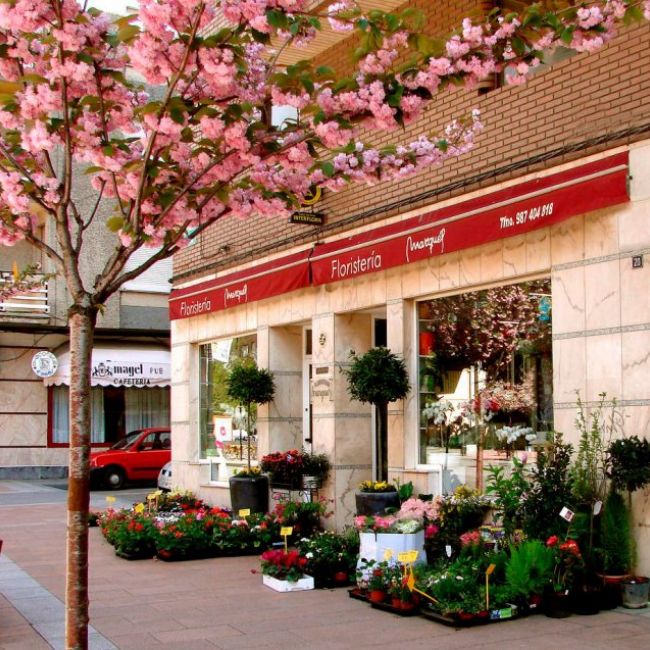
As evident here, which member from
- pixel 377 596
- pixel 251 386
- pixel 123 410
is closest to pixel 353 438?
pixel 251 386

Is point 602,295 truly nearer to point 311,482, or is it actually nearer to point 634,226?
point 634,226

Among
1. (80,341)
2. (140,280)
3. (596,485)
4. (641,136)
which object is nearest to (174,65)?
(80,341)

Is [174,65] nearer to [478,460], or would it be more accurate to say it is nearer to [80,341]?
[80,341]

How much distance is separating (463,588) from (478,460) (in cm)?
278

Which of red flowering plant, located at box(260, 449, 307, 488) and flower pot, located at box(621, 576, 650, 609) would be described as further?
red flowering plant, located at box(260, 449, 307, 488)

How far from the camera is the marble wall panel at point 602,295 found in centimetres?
873

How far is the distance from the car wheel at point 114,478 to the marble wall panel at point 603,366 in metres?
16.2

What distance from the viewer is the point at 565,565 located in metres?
7.91

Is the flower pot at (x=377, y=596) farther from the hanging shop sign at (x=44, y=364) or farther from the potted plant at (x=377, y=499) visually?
the hanging shop sign at (x=44, y=364)

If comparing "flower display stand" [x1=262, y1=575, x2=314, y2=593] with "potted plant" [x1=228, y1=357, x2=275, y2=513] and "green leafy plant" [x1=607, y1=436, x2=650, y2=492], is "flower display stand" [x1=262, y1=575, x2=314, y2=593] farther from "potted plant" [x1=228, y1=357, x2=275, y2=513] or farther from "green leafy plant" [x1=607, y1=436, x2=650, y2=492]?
"potted plant" [x1=228, y1=357, x2=275, y2=513]

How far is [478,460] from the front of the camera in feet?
34.4

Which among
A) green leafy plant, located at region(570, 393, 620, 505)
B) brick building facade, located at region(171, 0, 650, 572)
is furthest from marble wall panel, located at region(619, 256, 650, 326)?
green leafy plant, located at region(570, 393, 620, 505)

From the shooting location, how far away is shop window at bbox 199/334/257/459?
15.1 m

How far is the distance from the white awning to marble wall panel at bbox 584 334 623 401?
18.7 meters
